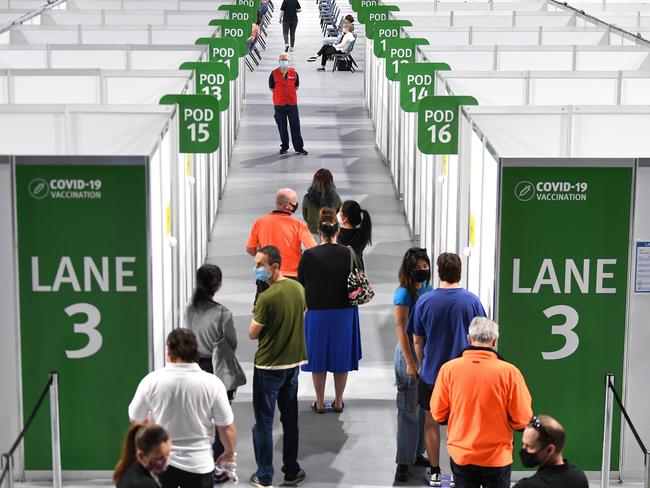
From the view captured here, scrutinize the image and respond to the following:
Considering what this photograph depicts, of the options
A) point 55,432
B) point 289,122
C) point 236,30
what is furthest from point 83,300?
point 289,122

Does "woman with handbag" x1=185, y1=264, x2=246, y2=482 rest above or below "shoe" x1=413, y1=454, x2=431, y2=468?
above

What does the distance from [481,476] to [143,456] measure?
86.8 inches

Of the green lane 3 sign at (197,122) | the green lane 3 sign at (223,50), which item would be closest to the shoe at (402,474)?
the green lane 3 sign at (197,122)

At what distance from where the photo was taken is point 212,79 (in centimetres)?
1220

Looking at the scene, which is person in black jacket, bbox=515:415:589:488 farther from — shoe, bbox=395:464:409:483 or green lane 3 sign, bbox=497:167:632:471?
shoe, bbox=395:464:409:483

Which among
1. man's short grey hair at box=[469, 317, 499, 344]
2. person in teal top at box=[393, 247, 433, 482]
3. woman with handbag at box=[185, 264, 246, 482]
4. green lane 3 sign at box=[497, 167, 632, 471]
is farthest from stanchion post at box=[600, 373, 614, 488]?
woman with handbag at box=[185, 264, 246, 482]

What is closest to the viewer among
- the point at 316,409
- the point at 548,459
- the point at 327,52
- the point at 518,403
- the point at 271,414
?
the point at 548,459

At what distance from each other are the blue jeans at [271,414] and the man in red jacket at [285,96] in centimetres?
1079

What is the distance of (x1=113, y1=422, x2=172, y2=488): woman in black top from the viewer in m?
5.36

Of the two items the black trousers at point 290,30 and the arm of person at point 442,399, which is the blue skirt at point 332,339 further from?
the black trousers at point 290,30

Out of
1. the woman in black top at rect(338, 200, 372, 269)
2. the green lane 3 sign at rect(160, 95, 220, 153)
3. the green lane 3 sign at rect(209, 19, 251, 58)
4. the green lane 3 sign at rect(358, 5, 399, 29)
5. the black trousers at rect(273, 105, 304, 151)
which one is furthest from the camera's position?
the green lane 3 sign at rect(358, 5, 399, 29)

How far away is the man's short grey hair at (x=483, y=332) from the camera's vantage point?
6668 mm

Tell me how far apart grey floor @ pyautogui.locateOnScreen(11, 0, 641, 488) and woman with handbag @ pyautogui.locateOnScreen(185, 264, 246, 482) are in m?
1.01

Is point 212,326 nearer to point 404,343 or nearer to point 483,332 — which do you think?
point 404,343
